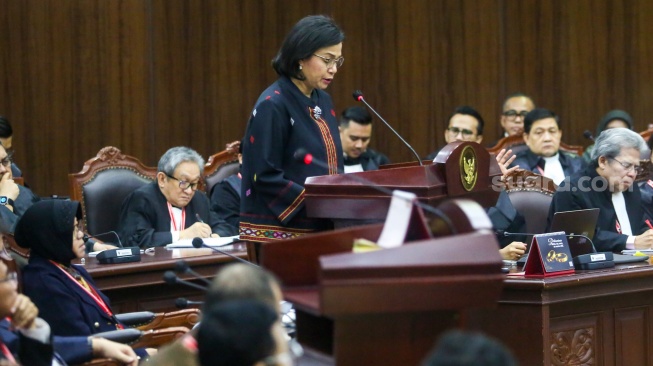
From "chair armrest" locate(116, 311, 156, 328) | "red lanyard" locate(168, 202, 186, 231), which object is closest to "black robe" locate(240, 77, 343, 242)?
"chair armrest" locate(116, 311, 156, 328)

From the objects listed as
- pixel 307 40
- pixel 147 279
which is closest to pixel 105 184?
pixel 147 279

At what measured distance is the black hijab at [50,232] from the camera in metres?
3.67

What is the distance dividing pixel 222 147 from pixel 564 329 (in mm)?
4184

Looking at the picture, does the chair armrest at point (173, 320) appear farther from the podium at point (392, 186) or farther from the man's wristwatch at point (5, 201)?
the man's wristwatch at point (5, 201)

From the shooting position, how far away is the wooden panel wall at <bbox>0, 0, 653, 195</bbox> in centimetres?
723

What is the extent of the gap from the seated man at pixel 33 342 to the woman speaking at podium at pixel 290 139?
0.60 metres

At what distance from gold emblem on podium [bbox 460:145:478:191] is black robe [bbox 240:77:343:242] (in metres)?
0.48

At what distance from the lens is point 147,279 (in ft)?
14.8

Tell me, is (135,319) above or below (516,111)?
below

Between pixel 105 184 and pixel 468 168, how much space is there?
313 cm

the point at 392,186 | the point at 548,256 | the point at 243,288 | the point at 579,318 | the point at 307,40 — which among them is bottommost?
the point at 579,318

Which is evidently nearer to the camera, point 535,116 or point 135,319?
point 135,319

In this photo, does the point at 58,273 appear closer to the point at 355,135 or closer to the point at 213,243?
the point at 213,243

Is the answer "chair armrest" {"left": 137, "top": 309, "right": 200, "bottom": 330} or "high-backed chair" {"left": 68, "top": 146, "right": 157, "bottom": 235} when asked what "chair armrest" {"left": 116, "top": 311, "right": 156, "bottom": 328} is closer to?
"chair armrest" {"left": 137, "top": 309, "right": 200, "bottom": 330}
